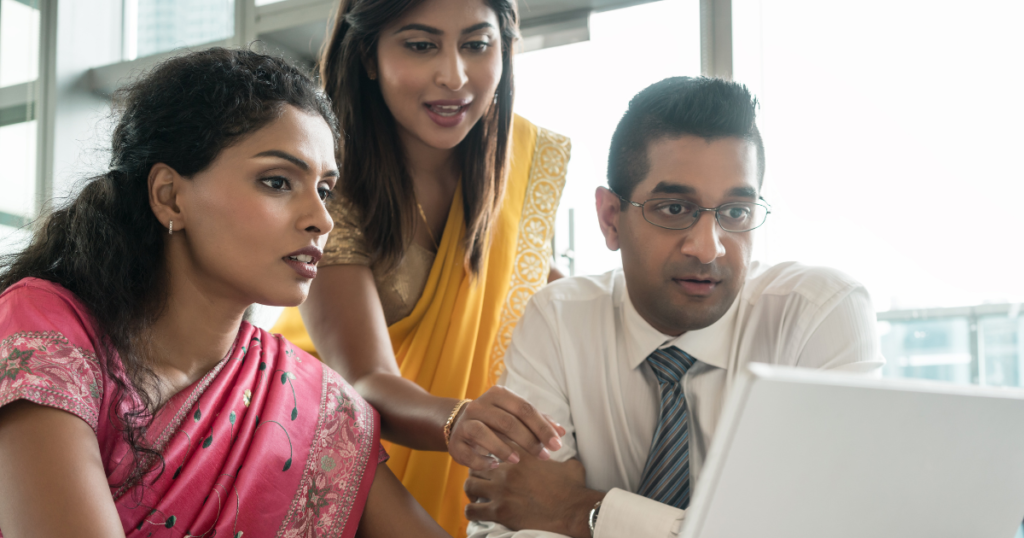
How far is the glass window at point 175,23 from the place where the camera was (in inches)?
140

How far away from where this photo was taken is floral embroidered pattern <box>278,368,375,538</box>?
124 centimetres

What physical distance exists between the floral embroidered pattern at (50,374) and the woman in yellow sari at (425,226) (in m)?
0.53

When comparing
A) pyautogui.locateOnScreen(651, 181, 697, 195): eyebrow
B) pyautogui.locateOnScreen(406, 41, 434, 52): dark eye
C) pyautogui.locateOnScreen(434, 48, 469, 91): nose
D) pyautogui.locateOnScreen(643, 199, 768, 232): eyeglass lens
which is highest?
pyautogui.locateOnScreen(406, 41, 434, 52): dark eye

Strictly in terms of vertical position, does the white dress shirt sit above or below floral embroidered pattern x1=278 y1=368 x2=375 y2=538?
above

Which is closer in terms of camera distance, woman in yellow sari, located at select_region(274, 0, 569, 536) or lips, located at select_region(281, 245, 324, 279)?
lips, located at select_region(281, 245, 324, 279)

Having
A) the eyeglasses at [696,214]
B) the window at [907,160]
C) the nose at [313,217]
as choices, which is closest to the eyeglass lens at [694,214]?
the eyeglasses at [696,214]

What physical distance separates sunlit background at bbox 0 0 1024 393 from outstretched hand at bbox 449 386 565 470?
117 cm

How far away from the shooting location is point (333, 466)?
1288 millimetres

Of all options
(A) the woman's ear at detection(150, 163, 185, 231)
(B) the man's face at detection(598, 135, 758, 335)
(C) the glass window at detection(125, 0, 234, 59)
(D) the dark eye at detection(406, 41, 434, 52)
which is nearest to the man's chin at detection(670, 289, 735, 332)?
(B) the man's face at detection(598, 135, 758, 335)

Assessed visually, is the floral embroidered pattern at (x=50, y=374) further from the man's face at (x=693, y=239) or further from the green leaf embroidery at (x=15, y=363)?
the man's face at (x=693, y=239)

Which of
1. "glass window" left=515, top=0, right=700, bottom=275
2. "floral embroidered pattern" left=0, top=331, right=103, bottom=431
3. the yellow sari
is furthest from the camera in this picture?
"glass window" left=515, top=0, right=700, bottom=275

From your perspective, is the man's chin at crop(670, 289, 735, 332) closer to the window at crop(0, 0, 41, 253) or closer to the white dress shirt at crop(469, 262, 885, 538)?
the white dress shirt at crop(469, 262, 885, 538)

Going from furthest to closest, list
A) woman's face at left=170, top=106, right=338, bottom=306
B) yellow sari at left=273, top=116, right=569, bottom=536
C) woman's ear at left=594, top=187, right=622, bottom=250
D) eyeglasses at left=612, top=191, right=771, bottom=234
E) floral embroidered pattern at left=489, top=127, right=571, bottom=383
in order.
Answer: floral embroidered pattern at left=489, top=127, right=571, bottom=383 → yellow sari at left=273, top=116, right=569, bottom=536 → woman's ear at left=594, top=187, right=622, bottom=250 → eyeglasses at left=612, top=191, right=771, bottom=234 → woman's face at left=170, top=106, right=338, bottom=306

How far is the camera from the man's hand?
122 cm
